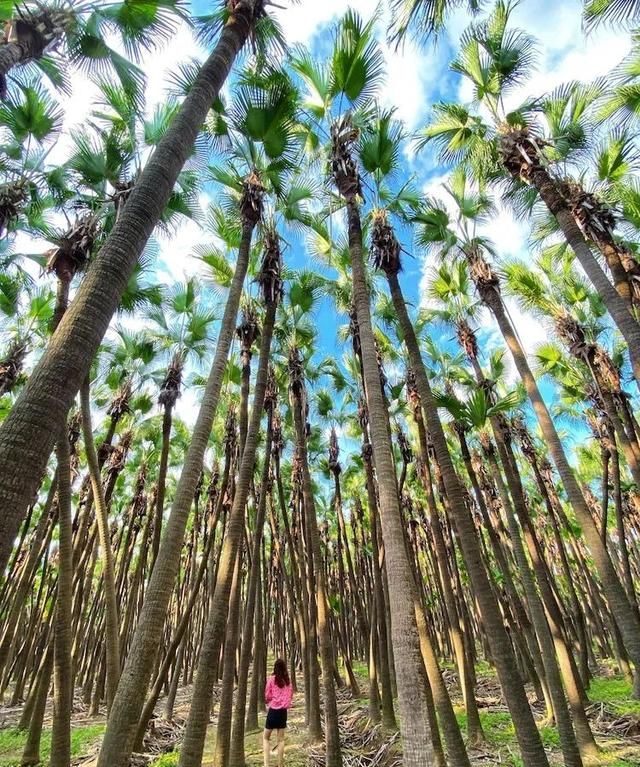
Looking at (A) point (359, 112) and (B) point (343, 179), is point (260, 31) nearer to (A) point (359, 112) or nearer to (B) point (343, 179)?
(A) point (359, 112)

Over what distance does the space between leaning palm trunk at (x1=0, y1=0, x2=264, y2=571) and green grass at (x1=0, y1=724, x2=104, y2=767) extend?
10.7m

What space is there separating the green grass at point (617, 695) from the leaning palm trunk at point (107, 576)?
11.6 meters

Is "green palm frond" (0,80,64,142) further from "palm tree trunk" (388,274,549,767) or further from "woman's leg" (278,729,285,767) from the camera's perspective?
"woman's leg" (278,729,285,767)

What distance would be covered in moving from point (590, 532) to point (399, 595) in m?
5.57

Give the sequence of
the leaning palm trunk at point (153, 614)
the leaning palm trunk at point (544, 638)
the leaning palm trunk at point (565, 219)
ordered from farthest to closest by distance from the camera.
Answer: the leaning palm trunk at point (565, 219), the leaning palm trunk at point (544, 638), the leaning palm trunk at point (153, 614)

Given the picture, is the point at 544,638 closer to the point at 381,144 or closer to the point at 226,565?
the point at 226,565

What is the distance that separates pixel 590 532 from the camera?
335 inches

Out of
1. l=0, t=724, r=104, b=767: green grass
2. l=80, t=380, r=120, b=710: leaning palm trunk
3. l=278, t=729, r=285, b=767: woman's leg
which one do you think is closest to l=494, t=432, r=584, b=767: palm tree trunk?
l=278, t=729, r=285, b=767: woman's leg

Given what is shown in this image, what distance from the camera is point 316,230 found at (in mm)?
11500

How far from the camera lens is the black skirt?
8695mm

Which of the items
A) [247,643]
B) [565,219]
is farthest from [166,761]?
[565,219]

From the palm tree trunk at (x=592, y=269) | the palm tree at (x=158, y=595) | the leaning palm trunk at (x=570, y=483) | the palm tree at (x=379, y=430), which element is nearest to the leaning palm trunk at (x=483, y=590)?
the palm tree at (x=379, y=430)

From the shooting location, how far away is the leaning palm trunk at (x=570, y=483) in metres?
8.10

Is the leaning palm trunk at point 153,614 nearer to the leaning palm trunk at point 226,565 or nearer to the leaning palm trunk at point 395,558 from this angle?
the leaning palm trunk at point 226,565
